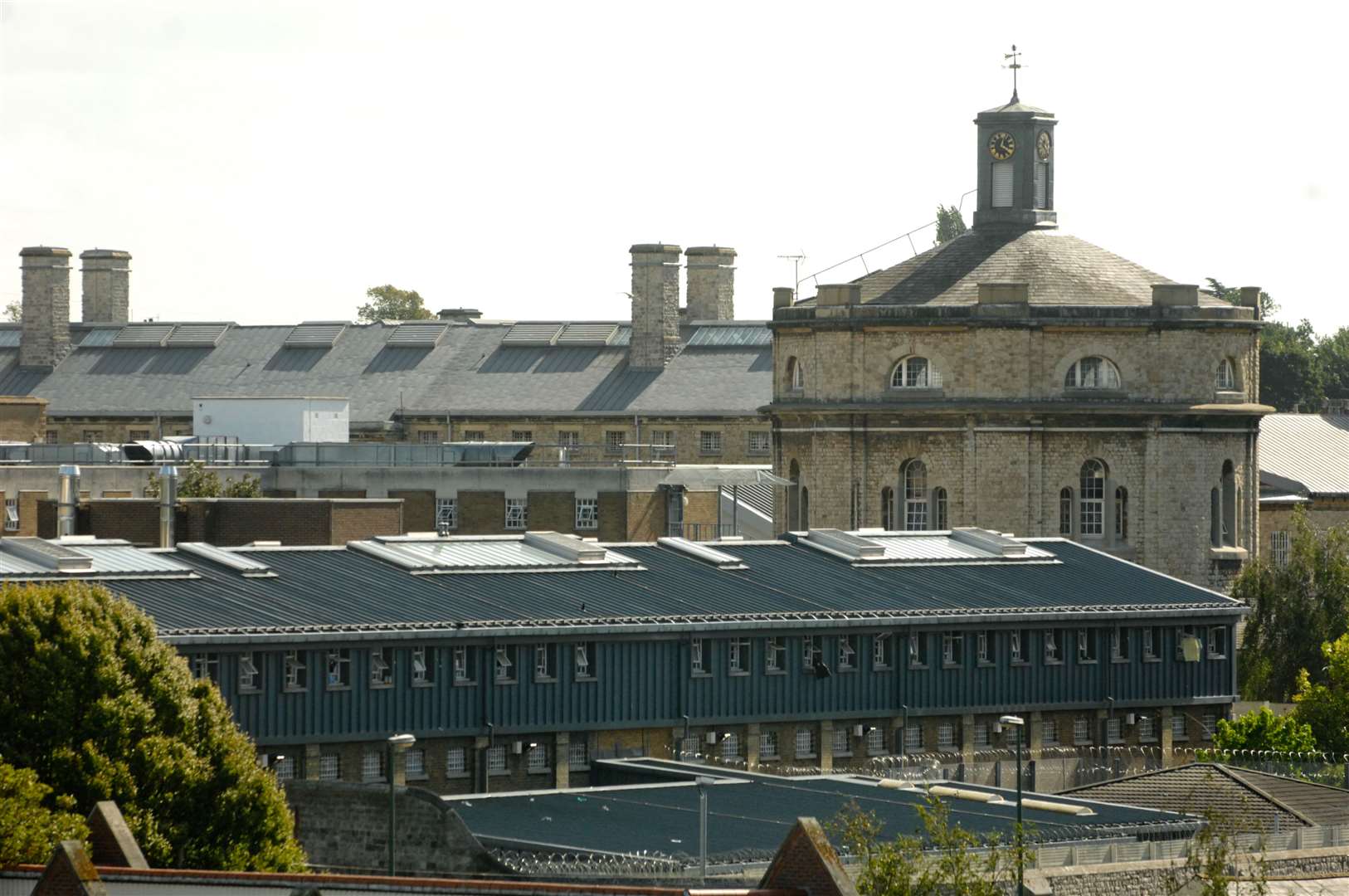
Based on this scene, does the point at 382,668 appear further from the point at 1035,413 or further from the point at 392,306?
the point at 392,306

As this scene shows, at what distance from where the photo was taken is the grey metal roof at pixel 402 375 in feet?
373

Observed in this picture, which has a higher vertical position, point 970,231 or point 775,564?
point 970,231

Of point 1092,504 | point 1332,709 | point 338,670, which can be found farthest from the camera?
point 1092,504

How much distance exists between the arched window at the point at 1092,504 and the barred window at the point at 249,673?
37.7m

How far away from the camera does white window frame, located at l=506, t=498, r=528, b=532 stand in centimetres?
9019

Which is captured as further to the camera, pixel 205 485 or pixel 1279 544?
pixel 1279 544

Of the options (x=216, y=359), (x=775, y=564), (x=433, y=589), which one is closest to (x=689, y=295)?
(x=216, y=359)

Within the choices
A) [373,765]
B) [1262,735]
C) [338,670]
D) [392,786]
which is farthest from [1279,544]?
[392,786]

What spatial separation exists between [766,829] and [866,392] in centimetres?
4060

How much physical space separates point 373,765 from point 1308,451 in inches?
2839

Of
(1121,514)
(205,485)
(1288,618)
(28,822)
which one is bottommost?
(28,822)

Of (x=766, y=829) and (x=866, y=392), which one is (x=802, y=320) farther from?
(x=766, y=829)

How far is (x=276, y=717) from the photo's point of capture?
172 feet

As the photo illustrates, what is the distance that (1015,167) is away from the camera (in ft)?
307
